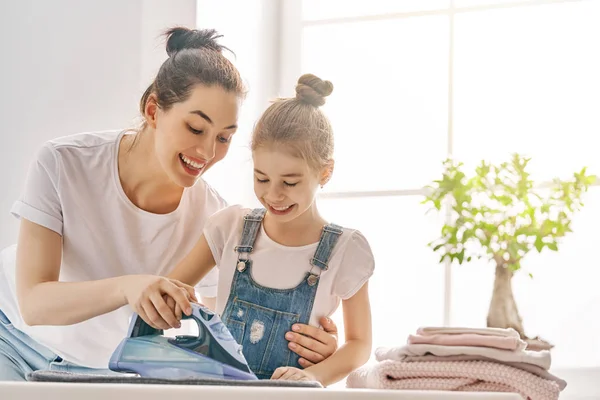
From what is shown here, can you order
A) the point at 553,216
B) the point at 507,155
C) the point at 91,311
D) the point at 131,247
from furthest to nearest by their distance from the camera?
the point at 507,155
the point at 553,216
the point at 131,247
the point at 91,311

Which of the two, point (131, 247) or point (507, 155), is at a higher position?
point (507, 155)

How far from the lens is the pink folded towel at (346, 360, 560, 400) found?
130 centimetres

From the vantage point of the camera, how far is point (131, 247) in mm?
1903

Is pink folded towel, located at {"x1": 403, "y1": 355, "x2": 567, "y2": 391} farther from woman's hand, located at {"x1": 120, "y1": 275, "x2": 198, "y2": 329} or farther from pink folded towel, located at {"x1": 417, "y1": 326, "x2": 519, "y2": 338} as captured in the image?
woman's hand, located at {"x1": 120, "y1": 275, "x2": 198, "y2": 329}

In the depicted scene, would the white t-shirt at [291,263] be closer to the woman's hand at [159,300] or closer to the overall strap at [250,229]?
the overall strap at [250,229]

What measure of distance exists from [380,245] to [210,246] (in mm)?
825

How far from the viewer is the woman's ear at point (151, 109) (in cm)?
184

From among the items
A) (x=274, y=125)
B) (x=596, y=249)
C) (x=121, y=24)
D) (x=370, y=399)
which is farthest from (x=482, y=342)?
(x=121, y=24)

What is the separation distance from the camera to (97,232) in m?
1.89

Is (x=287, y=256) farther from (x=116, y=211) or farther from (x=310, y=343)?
(x=116, y=211)

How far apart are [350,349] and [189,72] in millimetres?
663

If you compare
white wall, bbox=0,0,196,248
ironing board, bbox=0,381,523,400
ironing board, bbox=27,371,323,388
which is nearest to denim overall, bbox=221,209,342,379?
ironing board, bbox=27,371,323,388

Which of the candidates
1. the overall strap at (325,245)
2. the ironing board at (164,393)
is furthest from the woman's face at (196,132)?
the ironing board at (164,393)

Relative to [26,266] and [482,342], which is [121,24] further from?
[482,342]
